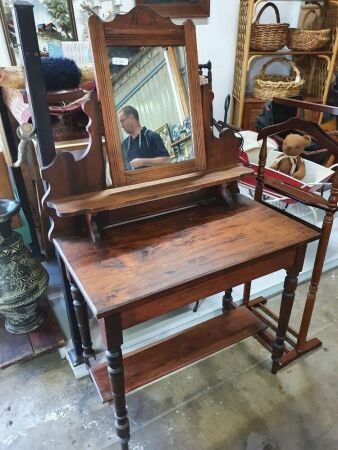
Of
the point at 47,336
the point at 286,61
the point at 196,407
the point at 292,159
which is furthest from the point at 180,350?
the point at 286,61

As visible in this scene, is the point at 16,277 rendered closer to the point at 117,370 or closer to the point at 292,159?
the point at 117,370

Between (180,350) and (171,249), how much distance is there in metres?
0.54

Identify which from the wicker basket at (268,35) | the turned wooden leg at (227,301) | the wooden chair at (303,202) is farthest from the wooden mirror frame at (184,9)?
the turned wooden leg at (227,301)

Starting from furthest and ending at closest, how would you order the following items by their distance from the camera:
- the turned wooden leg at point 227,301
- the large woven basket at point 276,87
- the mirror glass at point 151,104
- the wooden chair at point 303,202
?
1. the large woven basket at point 276,87
2. the turned wooden leg at point 227,301
3. the wooden chair at point 303,202
4. the mirror glass at point 151,104

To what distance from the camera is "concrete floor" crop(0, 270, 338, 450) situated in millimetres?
1262

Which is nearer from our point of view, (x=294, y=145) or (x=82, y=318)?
(x=82, y=318)

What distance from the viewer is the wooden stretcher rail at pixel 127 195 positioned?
3.26 feet

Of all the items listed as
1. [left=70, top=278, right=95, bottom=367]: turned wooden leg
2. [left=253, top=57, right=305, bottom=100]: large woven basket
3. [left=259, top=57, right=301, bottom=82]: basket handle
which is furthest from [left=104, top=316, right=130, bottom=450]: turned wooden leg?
[left=259, top=57, right=301, bottom=82]: basket handle

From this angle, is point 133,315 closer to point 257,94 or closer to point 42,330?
point 42,330

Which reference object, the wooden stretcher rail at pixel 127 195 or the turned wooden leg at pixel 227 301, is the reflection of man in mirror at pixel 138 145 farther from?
the turned wooden leg at pixel 227 301

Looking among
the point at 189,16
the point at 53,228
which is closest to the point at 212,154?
the point at 53,228

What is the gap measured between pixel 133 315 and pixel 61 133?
0.84m

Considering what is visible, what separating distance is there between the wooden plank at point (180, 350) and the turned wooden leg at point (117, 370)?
112mm

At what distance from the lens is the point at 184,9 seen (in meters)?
2.57
